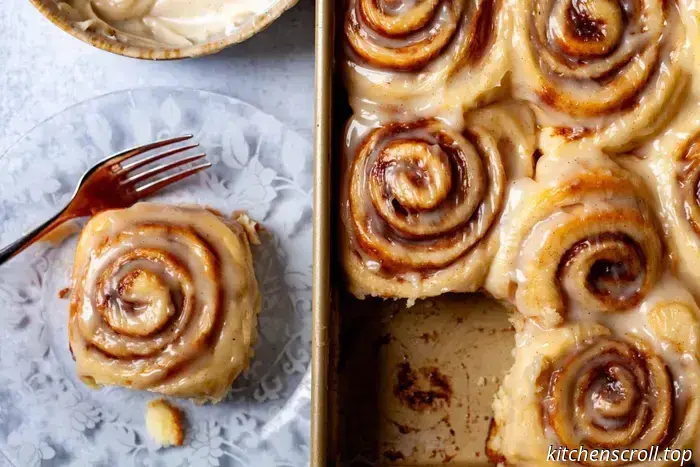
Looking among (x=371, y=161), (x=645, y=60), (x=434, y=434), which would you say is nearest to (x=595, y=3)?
(x=645, y=60)

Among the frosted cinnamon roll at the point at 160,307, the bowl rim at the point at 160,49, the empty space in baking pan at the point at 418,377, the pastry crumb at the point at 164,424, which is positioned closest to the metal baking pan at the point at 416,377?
the empty space in baking pan at the point at 418,377

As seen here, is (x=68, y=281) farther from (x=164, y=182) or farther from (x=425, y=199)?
(x=425, y=199)

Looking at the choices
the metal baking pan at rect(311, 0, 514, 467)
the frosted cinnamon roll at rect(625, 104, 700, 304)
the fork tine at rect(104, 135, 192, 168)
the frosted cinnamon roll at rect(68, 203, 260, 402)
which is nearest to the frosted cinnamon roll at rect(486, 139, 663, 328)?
the frosted cinnamon roll at rect(625, 104, 700, 304)

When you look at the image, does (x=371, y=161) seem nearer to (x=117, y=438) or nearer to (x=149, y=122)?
(x=149, y=122)

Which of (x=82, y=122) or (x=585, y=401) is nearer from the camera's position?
(x=585, y=401)

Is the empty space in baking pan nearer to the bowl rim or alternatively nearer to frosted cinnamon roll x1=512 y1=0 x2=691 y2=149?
frosted cinnamon roll x1=512 y1=0 x2=691 y2=149
